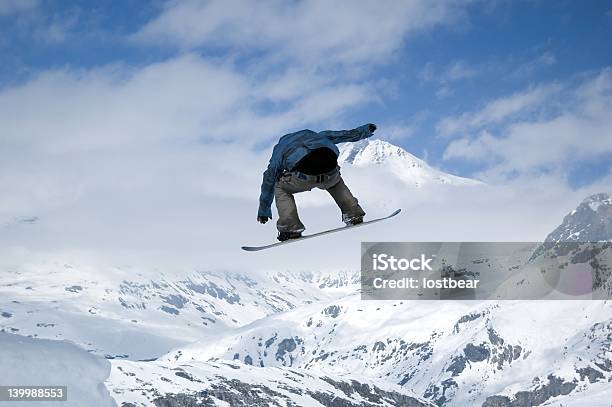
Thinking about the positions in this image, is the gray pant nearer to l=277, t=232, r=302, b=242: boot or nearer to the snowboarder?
the snowboarder

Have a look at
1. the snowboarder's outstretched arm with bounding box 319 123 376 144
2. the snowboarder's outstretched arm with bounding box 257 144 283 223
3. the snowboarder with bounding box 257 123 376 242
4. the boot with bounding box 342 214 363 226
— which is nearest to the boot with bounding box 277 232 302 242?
the snowboarder with bounding box 257 123 376 242

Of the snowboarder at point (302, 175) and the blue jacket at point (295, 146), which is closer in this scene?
the blue jacket at point (295, 146)

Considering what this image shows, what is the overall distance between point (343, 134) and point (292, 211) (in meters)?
2.61

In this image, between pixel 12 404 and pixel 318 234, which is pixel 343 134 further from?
pixel 12 404

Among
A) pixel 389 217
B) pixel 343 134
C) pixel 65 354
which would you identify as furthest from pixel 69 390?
pixel 389 217

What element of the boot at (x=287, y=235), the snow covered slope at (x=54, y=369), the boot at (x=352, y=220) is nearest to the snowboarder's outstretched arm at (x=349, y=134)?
A: the boot at (x=352, y=220)

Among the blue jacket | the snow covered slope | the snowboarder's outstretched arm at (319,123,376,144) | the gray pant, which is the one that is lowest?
the snow covered slope

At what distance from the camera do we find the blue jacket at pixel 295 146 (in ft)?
56.6

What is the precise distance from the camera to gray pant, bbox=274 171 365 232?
18.5 m

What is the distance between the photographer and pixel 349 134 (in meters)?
18.3

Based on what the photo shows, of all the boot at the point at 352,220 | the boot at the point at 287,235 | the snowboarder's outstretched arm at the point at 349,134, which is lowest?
the boot at the point at 287,235

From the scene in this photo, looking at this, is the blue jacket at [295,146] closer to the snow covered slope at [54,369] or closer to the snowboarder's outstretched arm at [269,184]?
the snowboarder's outstretched arm at [269,184]

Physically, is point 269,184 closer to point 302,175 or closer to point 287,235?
point 302,175

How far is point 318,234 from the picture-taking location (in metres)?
20.2
